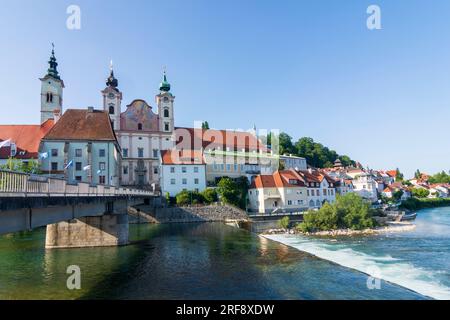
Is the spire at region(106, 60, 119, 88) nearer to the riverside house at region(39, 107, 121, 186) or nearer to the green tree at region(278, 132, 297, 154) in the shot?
the riverside house at region(39, 107, 121, 186)

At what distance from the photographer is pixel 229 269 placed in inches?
922

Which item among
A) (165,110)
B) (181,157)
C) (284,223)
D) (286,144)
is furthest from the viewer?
(286,144)

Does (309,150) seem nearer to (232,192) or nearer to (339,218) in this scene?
(232,192)

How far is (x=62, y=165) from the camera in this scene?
193 ft

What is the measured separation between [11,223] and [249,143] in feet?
267

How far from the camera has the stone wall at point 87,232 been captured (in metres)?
31.1

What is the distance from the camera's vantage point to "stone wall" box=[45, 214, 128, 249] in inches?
1225

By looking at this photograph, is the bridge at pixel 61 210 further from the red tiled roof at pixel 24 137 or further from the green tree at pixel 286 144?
the green tree at pixel 286 144

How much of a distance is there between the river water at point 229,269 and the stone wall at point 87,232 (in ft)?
4.65

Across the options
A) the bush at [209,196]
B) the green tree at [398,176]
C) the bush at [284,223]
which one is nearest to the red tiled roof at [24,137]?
the bush at [209,196]

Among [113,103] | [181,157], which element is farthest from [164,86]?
[181,157]

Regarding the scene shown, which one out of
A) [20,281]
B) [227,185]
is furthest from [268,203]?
[20,281]

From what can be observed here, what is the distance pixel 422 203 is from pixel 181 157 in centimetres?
8088
